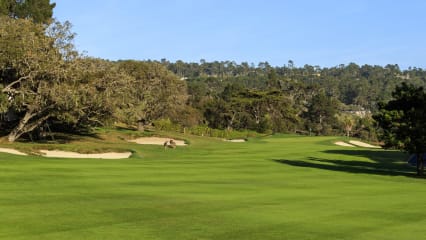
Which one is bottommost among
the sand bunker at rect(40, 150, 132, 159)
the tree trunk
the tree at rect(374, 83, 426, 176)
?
the sand bunker at rect(40, 150, 132, 159)

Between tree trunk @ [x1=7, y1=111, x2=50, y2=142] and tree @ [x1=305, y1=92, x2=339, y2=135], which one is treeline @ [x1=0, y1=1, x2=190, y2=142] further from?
tree @ [x1=305, y1=92, x2=339, y2=135]

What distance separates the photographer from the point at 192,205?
57.0 ft

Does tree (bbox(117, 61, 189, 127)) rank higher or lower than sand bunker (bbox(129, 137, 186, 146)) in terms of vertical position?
higher

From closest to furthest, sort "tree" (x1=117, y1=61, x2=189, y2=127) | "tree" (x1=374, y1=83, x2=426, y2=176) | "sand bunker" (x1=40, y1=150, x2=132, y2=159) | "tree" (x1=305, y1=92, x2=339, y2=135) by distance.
→ "tree" (x1=374, y1=83, x2=426, y2=176) → "sand bunker" (x1=40, y1=150, x2=132, y2=159) → "tree" (x1=117, y1=61, x2=189, y2=127) → "tree" (x1=305, y1=92, x2=339, y2=135)

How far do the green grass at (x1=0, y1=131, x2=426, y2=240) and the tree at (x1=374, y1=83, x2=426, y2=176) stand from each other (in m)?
5.04

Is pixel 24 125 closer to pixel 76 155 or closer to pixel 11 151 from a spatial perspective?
pixel 76 155

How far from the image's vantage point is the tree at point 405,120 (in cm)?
3380

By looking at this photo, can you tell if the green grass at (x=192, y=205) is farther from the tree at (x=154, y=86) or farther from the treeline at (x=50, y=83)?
the tree at (x=154, y=86)

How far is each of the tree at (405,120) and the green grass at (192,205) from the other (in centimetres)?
504

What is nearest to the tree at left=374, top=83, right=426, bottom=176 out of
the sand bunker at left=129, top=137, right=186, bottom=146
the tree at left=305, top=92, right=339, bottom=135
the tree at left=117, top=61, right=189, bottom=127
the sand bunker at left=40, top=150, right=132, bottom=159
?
the sand bunker at left=40, top=150, right=132, bottom=159

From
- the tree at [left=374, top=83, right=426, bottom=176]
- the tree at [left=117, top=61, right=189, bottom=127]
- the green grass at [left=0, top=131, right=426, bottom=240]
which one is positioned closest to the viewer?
the green grass at [left=0, top=131, right=426, bottom=240]

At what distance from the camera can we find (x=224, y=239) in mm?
12281

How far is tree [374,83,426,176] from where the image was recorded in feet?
111

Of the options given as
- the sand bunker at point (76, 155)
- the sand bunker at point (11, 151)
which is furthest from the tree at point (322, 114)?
the sand bunker at point (11, 151)
